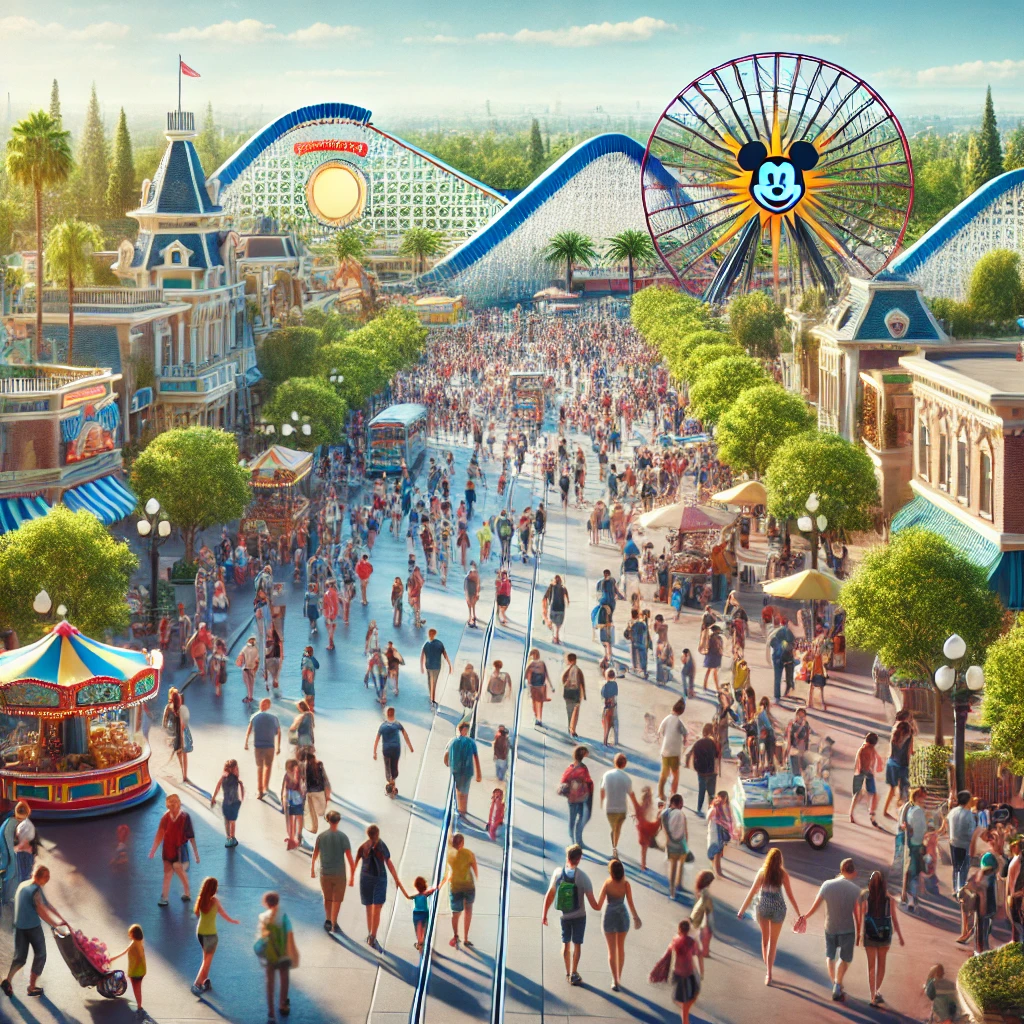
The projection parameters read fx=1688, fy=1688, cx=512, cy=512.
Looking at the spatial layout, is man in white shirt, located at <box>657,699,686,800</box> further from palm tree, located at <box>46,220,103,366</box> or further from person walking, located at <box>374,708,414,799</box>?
palm tree, located at <box>46,220,103,366</box>

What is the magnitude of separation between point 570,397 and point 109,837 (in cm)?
5411

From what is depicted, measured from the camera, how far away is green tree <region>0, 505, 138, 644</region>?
23625 millimetres

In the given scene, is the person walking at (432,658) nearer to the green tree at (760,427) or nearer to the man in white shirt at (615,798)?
the man in white shirt at (615,798)

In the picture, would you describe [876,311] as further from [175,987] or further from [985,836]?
[175,987]

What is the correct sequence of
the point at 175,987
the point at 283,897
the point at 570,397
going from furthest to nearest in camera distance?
the point at 570,397 < the point at 283,897 < the point at 175,987

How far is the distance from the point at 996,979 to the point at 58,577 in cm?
1495

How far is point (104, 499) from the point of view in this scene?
34.6 m

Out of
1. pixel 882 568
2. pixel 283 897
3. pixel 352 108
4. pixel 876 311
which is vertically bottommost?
pixel 283 897

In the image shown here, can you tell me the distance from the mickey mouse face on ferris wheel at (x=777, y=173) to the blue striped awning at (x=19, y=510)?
92.2ft

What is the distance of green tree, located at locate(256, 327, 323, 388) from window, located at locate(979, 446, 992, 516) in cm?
3392

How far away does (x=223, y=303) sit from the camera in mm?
54719

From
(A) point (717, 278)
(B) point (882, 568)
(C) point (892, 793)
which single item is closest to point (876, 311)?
(A) point (717, 278)

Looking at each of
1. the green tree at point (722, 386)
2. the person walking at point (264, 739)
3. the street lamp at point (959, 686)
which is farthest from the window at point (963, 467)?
the green tree at point (722, 386)

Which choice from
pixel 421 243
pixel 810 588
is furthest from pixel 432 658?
pixel 421 243
